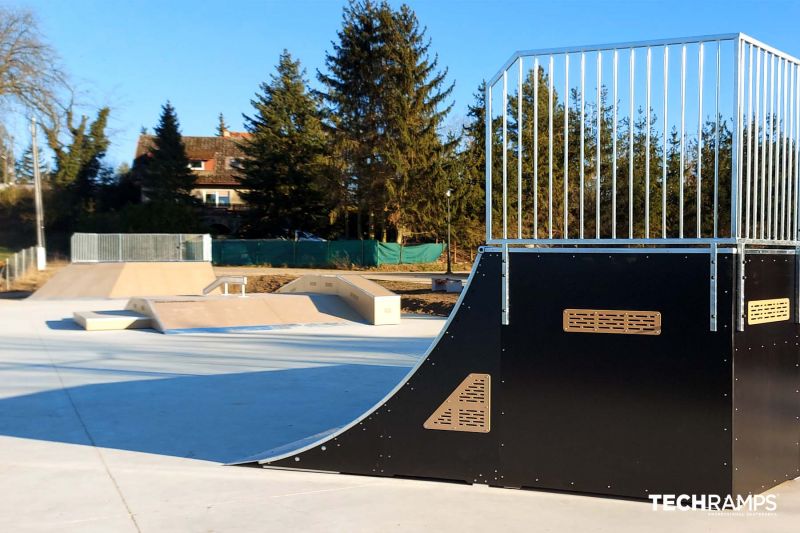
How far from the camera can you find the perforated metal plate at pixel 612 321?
16.1 ft

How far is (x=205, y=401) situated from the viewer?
8.55m

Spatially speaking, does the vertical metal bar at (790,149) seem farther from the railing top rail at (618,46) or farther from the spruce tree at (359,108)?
the spruce tree at (359,108)

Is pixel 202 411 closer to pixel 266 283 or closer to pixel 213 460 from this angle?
pixel 213 460

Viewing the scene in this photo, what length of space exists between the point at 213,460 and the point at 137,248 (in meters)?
25.8

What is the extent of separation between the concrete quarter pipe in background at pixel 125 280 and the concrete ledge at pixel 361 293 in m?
6.41

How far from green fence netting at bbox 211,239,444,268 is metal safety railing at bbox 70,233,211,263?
63.9 ft

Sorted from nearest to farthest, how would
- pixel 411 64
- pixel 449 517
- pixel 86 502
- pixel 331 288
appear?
pixel 449 517 → pixel 86 502 → pixel 331 288 → pixel 411 64

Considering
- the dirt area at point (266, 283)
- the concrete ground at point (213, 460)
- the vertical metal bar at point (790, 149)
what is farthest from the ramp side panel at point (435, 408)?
the dirt area at point (266, 283)

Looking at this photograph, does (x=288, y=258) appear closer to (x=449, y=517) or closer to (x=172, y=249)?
(x=172, y=249)

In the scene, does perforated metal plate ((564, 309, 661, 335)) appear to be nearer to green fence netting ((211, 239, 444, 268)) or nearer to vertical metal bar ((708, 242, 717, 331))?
vertical metal bar ((708, 242, 717, 331))

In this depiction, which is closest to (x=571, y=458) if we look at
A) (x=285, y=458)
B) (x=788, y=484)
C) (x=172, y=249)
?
(x=788, y=484)

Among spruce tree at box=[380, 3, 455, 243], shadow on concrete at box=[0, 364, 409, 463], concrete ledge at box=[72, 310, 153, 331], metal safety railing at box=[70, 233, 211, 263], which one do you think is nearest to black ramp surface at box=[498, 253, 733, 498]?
shadow on concrete at box=[0, 364, 409, 463]

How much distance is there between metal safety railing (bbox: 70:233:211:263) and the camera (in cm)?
2970

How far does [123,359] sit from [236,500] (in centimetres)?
766
